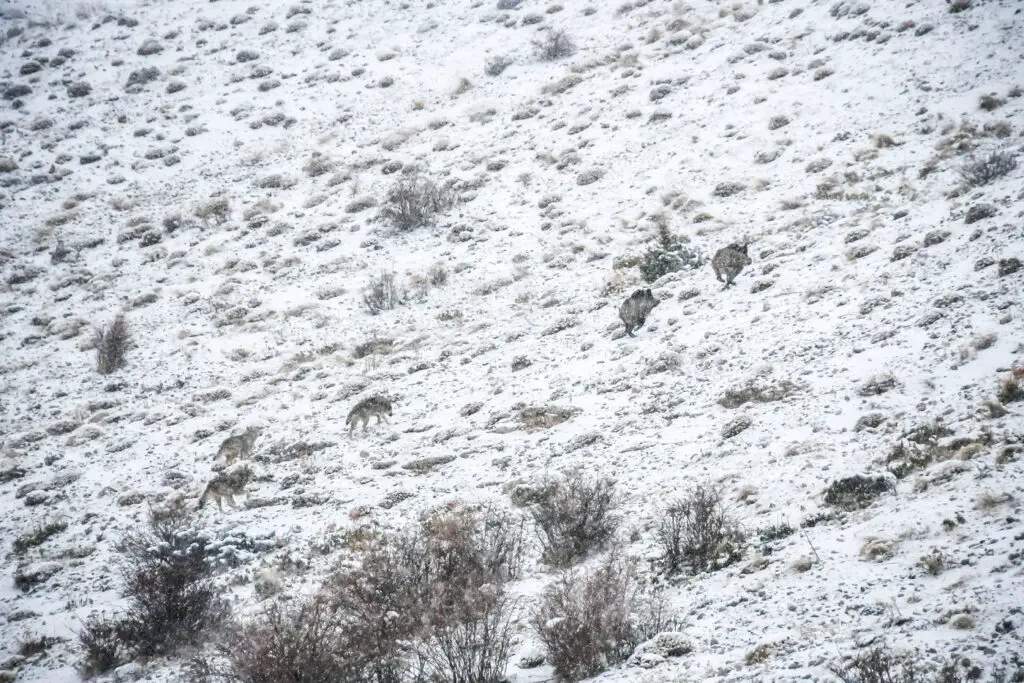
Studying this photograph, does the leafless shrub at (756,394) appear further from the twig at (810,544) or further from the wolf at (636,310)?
the wolf at (636,310)

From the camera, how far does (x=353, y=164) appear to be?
23250 mm

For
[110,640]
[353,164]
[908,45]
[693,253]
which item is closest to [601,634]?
[110,640]

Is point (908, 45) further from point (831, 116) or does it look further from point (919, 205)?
point (919, 205)

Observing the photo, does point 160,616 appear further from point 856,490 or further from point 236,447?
point 856,490

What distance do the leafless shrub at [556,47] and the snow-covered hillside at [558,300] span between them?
0.41 meters

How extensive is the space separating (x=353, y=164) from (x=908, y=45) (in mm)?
17343

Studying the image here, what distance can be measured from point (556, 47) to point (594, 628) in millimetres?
25892

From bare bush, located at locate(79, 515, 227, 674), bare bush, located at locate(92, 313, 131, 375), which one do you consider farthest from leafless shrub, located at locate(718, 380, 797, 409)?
bare bush, located at locate(92, 313, 131, 375)

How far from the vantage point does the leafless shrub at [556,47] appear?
26641 millimetres

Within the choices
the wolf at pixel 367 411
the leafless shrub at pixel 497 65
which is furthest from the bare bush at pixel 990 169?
the leafless shrub at pixel 497 65

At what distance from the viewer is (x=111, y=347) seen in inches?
627

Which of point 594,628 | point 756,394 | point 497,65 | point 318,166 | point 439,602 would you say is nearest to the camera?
point 594,628

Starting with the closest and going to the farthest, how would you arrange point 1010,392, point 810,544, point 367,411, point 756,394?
1. point 810,544
2. point 1010,392
3. point 756,394
4. point 367,411

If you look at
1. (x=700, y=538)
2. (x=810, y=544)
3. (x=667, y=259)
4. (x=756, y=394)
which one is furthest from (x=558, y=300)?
(x=810, y=544)
